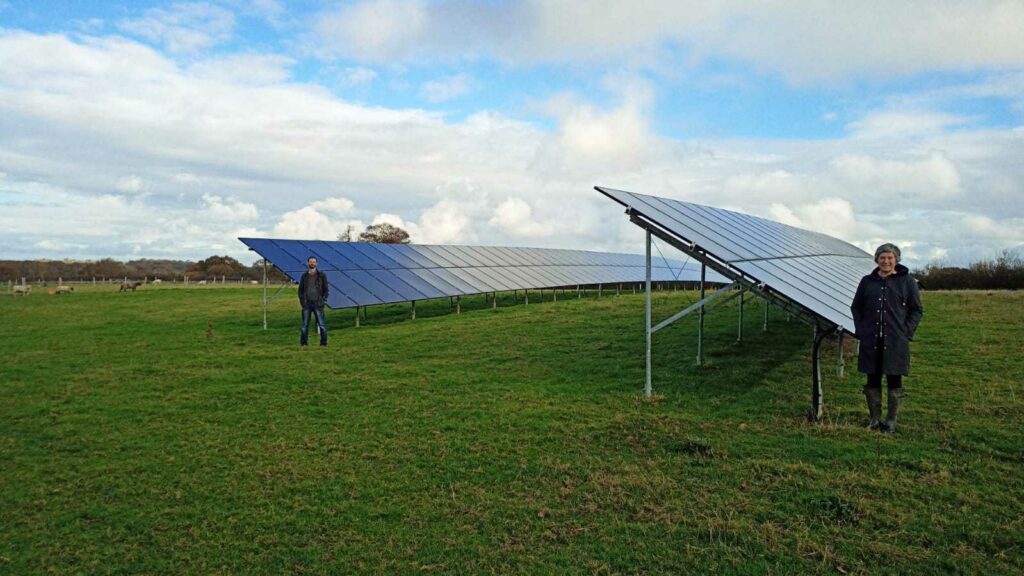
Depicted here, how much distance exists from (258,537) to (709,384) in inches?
324

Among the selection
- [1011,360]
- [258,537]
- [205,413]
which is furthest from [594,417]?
[1011,360]

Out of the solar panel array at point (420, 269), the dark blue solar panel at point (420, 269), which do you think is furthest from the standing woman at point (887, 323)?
the dark blue solar panel at point (420, 269)

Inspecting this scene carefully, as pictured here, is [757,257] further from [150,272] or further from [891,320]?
[150,272]

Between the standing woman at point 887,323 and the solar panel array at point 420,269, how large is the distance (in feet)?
33.1

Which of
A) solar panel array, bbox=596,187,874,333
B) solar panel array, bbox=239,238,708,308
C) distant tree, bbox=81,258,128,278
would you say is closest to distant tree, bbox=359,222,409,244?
distant tree, bbox=81,258,128,278

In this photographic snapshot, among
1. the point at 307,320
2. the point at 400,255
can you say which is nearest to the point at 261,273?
the point at 400,255

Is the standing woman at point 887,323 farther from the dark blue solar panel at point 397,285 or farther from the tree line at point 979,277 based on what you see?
the tree line at point 979,277

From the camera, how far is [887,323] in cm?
837

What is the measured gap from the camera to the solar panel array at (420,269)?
2198 centimetres

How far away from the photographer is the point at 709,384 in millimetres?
11633

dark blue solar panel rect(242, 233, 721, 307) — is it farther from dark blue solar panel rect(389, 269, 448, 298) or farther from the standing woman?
the standing woman

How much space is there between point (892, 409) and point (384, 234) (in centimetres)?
7185

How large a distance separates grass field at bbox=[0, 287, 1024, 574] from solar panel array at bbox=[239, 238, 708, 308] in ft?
22.9

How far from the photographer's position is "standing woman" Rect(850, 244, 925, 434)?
8.32 m
